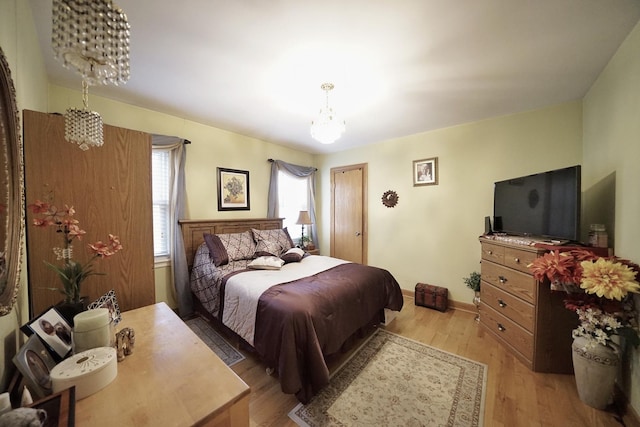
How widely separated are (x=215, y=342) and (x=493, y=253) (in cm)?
306

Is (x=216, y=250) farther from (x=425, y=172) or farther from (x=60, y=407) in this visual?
(x=425, y=172)

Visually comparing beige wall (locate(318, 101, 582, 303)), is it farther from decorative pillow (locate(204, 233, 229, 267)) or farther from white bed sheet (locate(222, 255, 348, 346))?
decorative pillow (locate(204, 233, 229, 267))

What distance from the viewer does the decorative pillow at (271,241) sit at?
122 inches

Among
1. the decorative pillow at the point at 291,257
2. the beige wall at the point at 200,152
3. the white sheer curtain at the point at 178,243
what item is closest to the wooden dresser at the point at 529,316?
the decorative pillow at the point at 291,257

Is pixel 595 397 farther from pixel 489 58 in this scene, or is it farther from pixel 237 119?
pixel 237 119

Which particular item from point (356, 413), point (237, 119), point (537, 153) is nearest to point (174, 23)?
point (237, 119)

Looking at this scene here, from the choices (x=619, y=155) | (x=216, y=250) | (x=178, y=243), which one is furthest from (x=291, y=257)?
(x=619, y=155)

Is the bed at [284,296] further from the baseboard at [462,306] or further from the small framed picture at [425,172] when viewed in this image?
the small framed picture at [425,172]

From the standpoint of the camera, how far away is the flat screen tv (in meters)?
1.82

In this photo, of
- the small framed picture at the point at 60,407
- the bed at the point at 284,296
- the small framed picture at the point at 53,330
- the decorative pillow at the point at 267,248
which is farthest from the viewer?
the decorative pillow at the point at 267,248

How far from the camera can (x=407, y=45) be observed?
1.62 meters

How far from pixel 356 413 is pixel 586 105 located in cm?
355

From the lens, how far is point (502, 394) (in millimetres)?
1674

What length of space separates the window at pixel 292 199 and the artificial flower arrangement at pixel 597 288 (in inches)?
136
